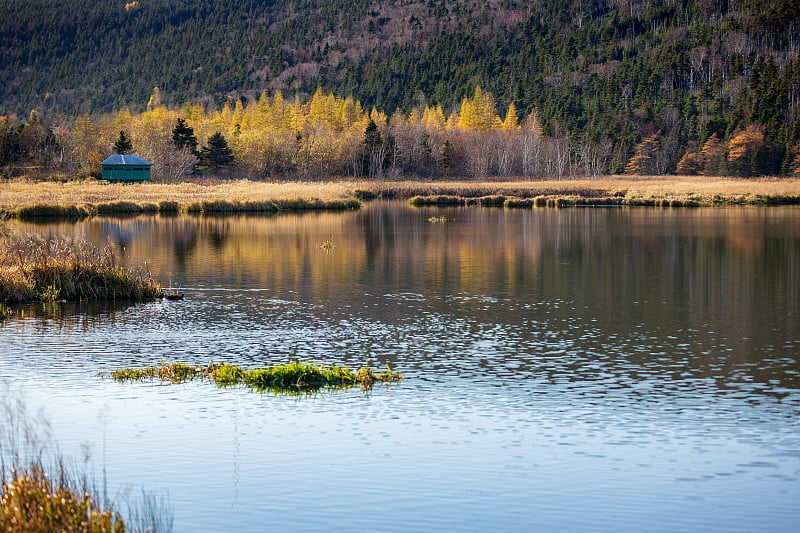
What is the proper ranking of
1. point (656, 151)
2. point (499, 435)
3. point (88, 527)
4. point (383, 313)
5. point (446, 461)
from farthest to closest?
point (656, 151), point (383, 313), point (499, 435), point (446, 461), point (88, 527)

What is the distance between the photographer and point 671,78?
19300 cm

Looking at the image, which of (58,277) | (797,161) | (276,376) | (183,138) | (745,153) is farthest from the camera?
(745,153)

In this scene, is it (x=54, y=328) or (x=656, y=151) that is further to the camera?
(x=656, y=151)

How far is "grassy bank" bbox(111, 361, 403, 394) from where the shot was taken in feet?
63.5

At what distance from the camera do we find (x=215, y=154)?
124125mm

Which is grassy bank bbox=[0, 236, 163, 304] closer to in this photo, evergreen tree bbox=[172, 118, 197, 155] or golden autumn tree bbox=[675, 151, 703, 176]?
evergreen tree bbox=[172, 118, 197, 155]

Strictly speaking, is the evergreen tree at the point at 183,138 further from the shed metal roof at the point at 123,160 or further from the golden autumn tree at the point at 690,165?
the golden autumn tree at the point at 690,165

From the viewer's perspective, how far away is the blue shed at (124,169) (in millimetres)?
107500

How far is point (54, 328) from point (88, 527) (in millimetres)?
17799

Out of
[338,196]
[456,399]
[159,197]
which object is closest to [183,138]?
[159,197]

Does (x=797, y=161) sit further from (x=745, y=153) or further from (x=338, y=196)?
(x=338, y=196)

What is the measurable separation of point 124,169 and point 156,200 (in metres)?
29.5

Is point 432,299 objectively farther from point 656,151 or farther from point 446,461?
point 656,151

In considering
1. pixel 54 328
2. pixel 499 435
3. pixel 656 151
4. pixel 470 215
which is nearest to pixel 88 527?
pixel 499 435
